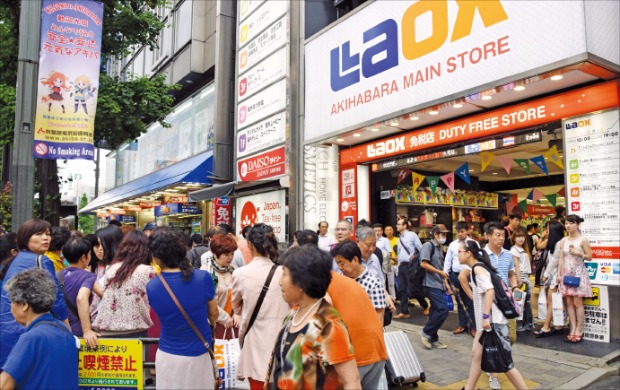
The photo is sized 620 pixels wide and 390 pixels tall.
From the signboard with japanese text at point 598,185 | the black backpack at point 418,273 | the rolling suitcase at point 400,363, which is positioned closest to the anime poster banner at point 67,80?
the rolling suitcase at point 400,363

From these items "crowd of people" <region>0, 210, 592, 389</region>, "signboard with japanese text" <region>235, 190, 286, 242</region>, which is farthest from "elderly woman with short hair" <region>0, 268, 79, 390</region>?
"signboard with japanese text" <region>235, 190, 286, 242</region>

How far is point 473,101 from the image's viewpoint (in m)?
8.11

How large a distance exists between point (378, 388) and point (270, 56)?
1203 centimetres

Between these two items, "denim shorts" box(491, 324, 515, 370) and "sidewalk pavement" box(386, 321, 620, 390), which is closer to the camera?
"denim shorts" box(491, 324, 515, 370)

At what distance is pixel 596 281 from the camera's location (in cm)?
672

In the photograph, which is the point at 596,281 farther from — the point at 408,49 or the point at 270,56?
A: the point at 270,56

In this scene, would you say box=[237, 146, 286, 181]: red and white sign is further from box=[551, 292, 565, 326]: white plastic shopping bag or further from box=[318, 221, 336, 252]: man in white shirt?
box=[551, 292, 565, 326]: white plastic shopping bag

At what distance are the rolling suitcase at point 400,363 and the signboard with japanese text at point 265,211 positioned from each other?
756 centimetres

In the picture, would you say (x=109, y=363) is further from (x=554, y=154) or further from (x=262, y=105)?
(x=262, y=105)

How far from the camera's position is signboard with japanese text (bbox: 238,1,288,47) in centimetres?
1340

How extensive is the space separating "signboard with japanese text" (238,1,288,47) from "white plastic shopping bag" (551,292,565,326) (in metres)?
10.1

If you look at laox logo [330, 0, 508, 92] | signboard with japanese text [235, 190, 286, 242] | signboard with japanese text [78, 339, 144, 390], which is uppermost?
laox logo [330, 0, 508, 92]

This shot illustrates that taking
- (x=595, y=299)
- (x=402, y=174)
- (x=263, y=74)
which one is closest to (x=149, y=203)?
(x=263, y=74)

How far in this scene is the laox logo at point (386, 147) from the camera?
33.3 feet
